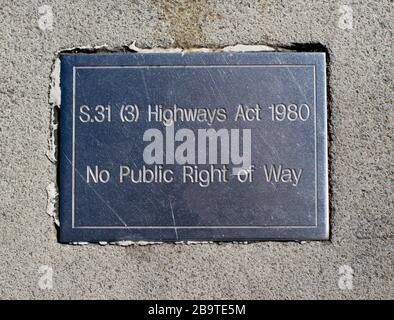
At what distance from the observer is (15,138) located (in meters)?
2.13

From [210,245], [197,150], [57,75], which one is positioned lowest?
[210,245]

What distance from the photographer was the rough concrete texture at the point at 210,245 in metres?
2.07

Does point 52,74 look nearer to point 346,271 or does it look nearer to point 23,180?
point 23,180

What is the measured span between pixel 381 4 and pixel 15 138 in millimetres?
1527

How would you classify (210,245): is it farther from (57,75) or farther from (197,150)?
(57,75)

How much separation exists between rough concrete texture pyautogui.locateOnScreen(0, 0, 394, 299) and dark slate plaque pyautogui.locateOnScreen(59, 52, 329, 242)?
7cm

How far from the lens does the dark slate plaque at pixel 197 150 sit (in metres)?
2.09

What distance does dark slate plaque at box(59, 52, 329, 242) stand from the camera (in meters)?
2.09

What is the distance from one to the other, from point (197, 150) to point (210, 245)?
37 centimetres

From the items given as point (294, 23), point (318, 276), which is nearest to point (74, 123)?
point (294, 23)

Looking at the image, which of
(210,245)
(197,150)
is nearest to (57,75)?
(197,150)

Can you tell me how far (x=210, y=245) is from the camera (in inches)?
82.0

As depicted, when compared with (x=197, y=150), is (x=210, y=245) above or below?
below

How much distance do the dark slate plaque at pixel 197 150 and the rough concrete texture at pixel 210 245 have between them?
67 millimetres
